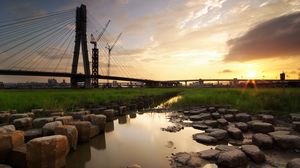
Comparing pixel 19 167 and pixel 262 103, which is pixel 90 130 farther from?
pixel 262 103

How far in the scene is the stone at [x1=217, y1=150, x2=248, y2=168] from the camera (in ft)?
11.6

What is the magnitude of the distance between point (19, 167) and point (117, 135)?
9.82ft

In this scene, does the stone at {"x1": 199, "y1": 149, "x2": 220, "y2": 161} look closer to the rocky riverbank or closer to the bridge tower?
the rocky riverbank

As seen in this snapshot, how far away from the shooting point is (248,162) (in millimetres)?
3701

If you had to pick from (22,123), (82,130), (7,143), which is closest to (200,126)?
(82,130)

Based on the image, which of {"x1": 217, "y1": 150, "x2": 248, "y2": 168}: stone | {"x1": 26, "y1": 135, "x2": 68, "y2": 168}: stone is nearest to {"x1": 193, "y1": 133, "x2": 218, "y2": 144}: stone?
{"x1": 217, "y1": 150, "x2": 248, "y2": 168}: stone

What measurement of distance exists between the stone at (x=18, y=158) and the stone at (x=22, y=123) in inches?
104

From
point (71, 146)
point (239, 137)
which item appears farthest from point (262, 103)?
point (71, 146)

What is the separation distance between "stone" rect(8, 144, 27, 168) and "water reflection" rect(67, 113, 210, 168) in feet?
2.54

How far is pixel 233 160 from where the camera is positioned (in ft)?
11.6

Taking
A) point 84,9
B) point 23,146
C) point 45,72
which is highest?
point 84,9

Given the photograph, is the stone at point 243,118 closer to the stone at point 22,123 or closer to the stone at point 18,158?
the stone at point 18,158

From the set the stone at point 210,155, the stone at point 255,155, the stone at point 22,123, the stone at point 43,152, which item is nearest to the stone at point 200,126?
the stone at point 210,155

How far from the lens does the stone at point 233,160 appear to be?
352 cm
